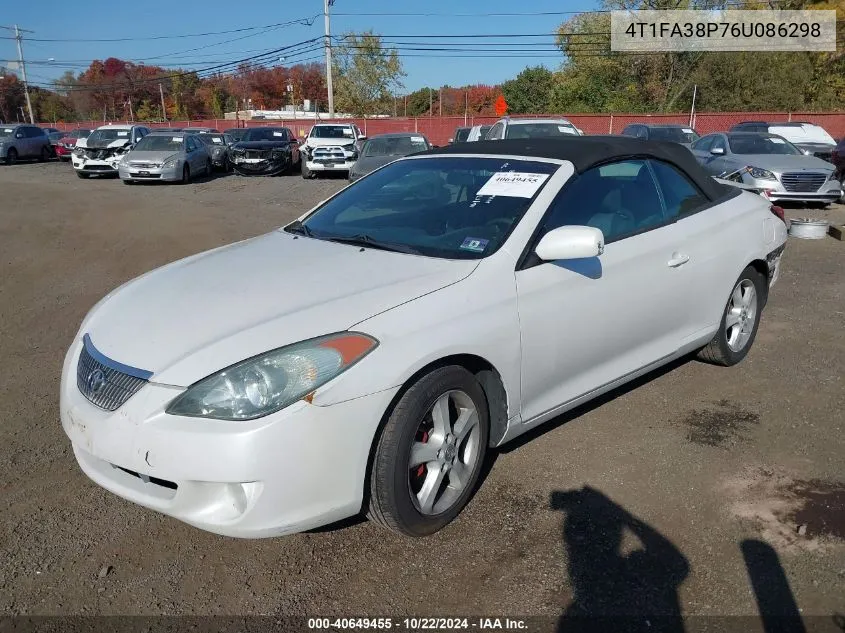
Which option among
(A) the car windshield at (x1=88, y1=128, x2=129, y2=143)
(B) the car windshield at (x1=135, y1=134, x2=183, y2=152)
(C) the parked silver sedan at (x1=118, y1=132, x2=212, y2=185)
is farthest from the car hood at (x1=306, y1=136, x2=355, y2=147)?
(A) the car windshield at (x1=88, y1=128, x2=129, y2=143)

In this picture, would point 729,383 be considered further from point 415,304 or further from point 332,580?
point 332,580

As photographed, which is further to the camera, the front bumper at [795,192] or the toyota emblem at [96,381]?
the front bumper at [795,192]

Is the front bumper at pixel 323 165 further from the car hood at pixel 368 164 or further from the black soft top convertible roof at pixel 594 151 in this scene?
the black soft top convertible roof at pixel 594 151

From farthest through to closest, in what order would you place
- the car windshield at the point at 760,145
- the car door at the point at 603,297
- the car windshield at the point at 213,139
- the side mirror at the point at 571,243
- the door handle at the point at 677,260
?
the car windshield at the point at 213,139 < the car windshield at the point at 760,145 < the door handle at the point at 677,260 < the car door at the point at 603,297 < the side mirror at the point at 571,243

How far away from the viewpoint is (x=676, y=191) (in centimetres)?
420

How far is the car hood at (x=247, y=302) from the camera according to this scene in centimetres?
254

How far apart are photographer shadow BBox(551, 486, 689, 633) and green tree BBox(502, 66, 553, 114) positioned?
166 feet

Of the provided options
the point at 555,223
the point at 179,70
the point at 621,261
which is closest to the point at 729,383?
the point at 621,261

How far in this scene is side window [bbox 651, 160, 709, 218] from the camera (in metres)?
4.11

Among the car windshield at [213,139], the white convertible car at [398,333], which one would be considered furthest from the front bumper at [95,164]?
the white convertible car at [398,333]

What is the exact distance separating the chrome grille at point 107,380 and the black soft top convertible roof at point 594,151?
2.29 m

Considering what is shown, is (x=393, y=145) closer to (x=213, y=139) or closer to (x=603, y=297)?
(x=213, y=139)

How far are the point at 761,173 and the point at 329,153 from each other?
12.4 metres

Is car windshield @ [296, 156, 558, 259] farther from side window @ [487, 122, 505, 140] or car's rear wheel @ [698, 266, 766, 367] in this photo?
side window @ [487, 122, 505, 140]
